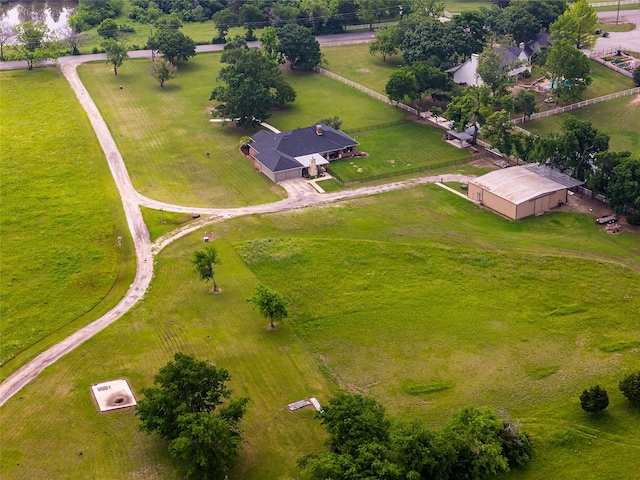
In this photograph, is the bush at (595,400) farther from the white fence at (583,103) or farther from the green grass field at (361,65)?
the green grass field at (361,65)

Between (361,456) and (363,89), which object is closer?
(361,456)

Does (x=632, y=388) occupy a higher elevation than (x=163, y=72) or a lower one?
lower

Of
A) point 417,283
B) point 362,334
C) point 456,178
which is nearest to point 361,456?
point 362,334

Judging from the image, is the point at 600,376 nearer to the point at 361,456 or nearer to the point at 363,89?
the point at 361,456

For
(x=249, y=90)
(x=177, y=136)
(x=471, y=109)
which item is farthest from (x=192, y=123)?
(x=471, y=109)

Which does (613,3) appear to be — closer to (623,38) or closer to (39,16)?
(623,38)

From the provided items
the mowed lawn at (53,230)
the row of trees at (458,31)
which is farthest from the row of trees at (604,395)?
the row of trees at (458,31)
